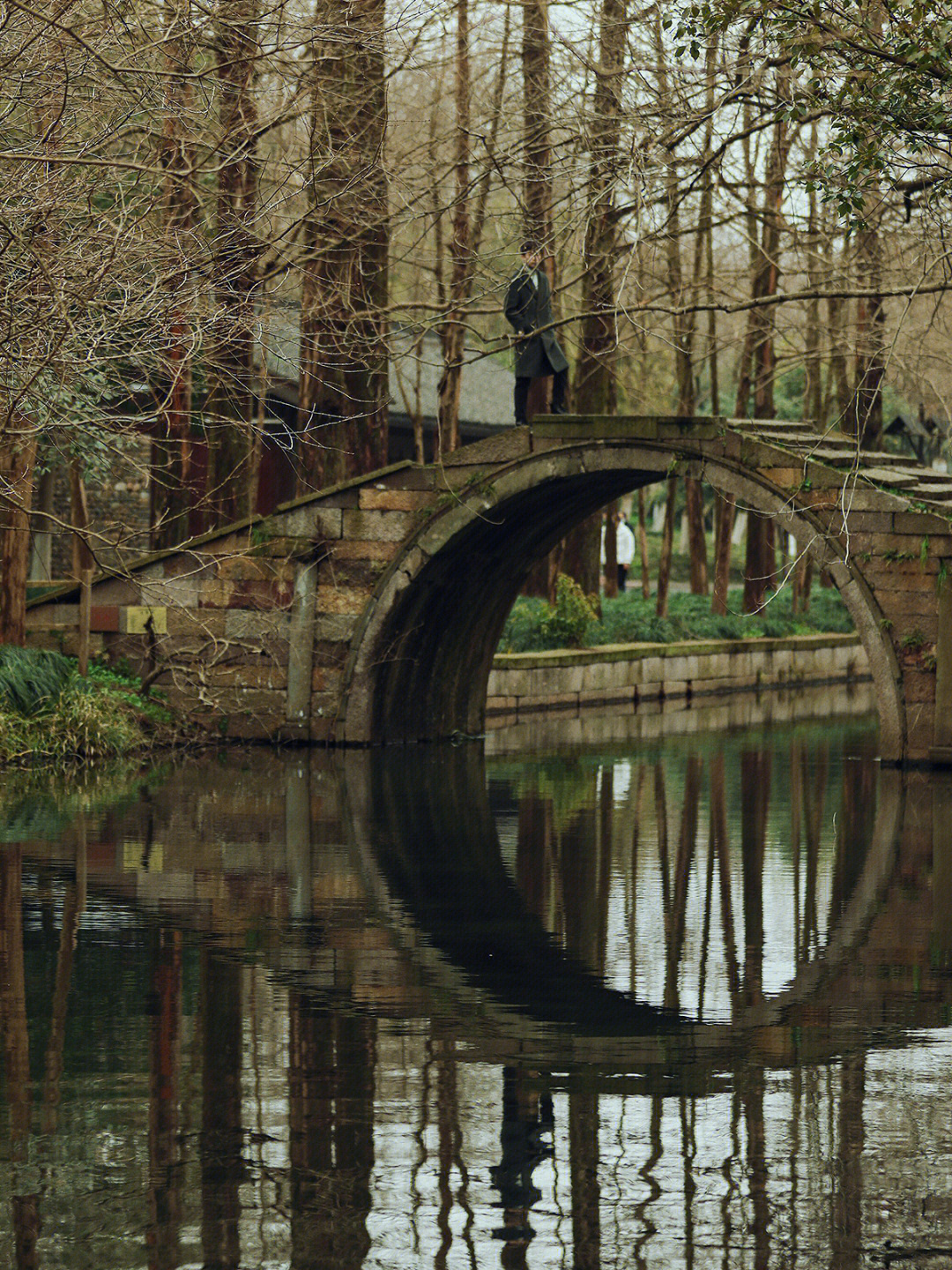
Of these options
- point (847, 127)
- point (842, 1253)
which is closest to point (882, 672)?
point (847, 127)

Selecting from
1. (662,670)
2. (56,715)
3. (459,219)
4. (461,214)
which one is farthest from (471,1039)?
(662,670)

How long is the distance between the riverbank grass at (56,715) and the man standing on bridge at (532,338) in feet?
15.1

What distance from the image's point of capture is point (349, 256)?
67.5 ft

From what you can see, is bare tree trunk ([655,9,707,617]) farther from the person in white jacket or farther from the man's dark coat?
the person in white jacket

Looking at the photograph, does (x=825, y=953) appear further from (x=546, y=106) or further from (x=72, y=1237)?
(x=546, y=106)

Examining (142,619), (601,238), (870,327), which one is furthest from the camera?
(870,327)

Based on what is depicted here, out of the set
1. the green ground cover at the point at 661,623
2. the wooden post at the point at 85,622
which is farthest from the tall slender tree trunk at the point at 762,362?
the wooden post at the point at 85,622

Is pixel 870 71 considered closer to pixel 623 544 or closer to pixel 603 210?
pixel 603 210

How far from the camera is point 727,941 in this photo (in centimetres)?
959

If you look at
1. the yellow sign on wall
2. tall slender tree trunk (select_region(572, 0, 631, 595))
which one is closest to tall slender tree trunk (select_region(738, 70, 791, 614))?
tall slender tree trunk (select_region(572, 0, 631, 595))

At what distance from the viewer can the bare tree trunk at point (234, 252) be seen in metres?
11.8

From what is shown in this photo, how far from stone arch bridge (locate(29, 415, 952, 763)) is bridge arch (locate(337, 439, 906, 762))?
0.06 ft

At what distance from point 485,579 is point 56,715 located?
479 centimetres

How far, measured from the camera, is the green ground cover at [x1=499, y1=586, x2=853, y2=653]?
25.5 meters
